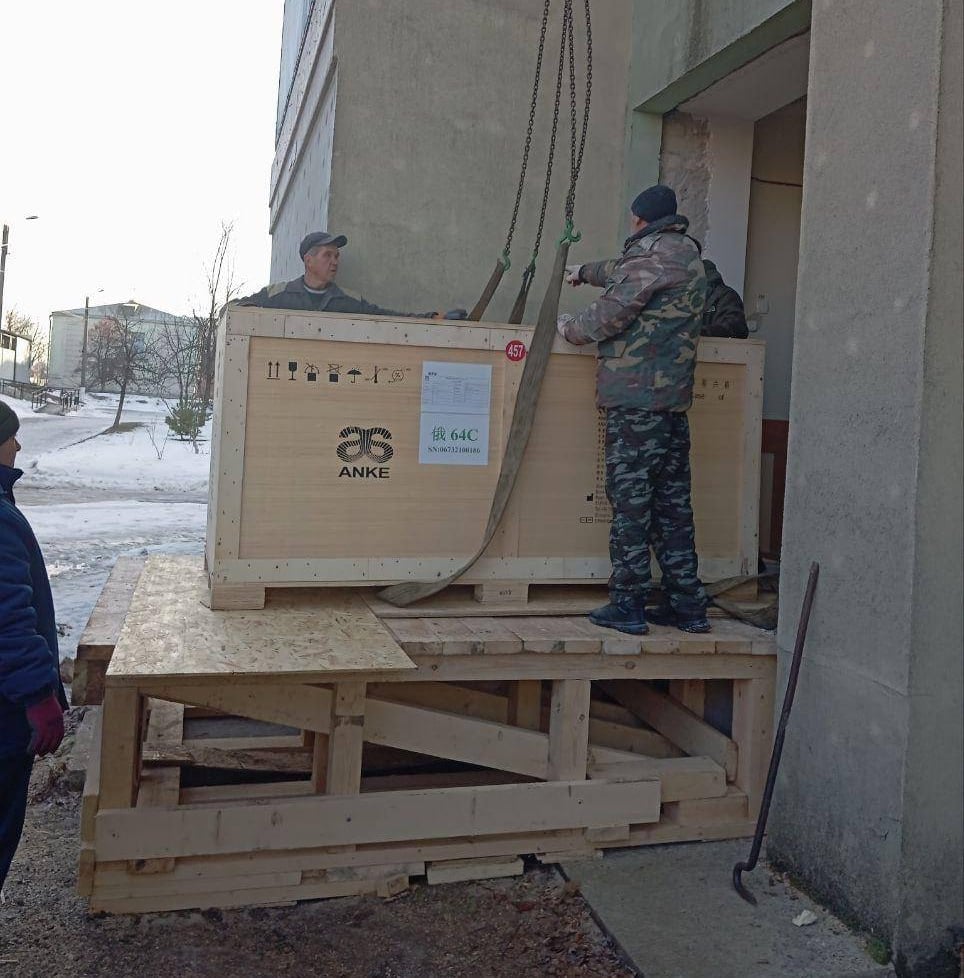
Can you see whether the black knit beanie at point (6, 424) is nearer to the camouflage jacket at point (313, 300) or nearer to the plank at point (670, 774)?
the camouflage jacket at point (313, 300)

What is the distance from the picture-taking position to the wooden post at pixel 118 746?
3.19 metres

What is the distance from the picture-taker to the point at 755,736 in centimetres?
388

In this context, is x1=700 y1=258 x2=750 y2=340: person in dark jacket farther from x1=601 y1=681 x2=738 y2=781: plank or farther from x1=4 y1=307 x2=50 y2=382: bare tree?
x1=4 y1=307 x2=50 y2=382: bare tree

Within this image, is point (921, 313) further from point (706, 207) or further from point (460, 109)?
point (460, 109)

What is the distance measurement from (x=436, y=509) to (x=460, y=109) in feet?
10.8

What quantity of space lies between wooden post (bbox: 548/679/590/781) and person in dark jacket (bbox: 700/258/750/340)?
2016mm

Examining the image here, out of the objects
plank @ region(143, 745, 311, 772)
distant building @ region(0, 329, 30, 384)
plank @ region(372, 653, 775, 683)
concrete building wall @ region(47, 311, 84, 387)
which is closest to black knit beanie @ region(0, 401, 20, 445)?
plank @ region(143, 745, 311, 772)

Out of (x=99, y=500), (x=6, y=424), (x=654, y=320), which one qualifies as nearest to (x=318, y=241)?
(x=654, y=320)

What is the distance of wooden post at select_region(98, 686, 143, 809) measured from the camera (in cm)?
319

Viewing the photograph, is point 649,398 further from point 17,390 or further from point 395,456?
point 17,390

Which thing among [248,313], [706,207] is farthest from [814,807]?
[706,207]

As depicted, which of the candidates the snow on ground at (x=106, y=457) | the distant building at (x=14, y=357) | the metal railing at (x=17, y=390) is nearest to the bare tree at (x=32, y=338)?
the distant building at (x=14, y=357)

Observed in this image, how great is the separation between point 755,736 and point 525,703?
96 cm

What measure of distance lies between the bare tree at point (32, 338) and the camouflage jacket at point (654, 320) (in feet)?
231
